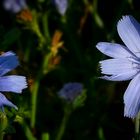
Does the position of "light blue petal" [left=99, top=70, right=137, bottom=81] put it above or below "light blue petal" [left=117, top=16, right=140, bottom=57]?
below

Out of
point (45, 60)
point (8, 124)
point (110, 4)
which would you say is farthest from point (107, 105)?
point (8, 124)

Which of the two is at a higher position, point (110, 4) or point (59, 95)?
point (110, 4)

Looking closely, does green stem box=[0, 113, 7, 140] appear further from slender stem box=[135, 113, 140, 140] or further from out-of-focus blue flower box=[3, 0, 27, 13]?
out-of-focus blue flower box=[3, 0, 27, 13]

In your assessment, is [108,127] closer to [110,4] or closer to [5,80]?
[110,4]

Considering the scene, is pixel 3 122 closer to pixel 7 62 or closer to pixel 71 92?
pixel 7 62

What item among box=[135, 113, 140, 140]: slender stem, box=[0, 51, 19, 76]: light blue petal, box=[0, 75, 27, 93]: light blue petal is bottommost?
box=[135, 113, 140, 140]: slender stem

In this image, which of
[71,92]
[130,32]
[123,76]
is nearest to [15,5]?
[71,92]

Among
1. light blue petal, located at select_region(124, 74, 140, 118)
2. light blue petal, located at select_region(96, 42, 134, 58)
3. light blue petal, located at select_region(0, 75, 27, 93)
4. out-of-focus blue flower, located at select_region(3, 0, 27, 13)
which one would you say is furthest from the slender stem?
out-of-focus blue flower, located at select_region(3, 0, 27, 13)
